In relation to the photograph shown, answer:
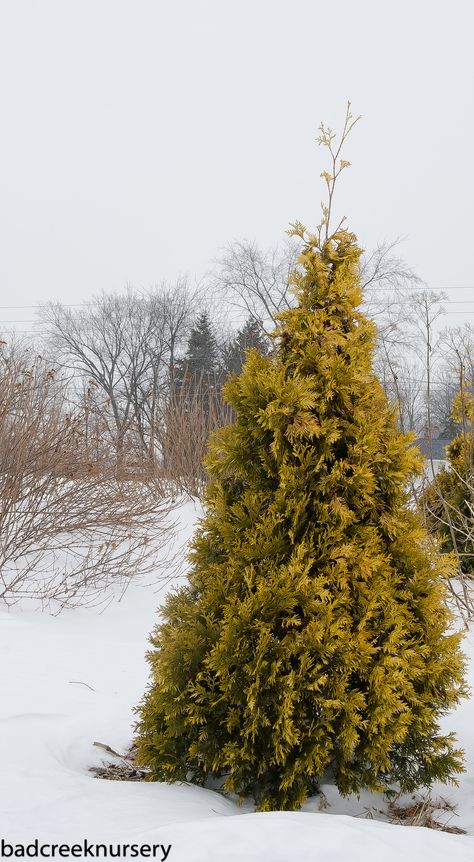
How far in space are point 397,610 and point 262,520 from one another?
1.92 ft

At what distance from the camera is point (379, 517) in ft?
8.38

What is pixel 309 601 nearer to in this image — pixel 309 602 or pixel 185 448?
pixel 309 602

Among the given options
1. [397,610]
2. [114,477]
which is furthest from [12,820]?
[114,477]

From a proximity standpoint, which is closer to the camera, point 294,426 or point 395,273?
point 294,426

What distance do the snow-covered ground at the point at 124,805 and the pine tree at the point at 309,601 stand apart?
0.67ft

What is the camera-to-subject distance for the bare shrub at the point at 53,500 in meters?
6.81

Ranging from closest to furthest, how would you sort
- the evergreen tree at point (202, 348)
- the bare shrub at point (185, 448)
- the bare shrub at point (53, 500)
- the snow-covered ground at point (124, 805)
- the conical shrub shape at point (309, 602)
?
the snow-covered ground at point (124, 805)
the conical shrub shape at point (309, 602)
the bare shrub at point (53, 500)
the bare shrub at point (185, 448)
the evergreen tree at point (202, 348)

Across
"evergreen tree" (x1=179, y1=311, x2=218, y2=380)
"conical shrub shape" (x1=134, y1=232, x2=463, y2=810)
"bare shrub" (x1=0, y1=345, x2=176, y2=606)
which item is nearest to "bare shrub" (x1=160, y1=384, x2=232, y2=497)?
"bare shrub" (x1=0, y1=345, x2=176, y2=606)

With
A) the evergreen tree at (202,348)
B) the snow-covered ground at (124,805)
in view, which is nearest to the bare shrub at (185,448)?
the snow-covered ground at (124,805)

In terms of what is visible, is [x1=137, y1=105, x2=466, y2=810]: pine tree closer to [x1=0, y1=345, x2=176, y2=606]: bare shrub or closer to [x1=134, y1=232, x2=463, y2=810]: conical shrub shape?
[x1=134, y1=232, x2=463, y2=810]: conical shrub shape

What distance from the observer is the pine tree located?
2.37 metres

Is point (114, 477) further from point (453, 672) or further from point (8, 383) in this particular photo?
point (453, 672)

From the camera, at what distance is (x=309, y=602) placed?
7.79 feet

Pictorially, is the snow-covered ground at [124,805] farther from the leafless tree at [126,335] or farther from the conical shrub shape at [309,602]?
the leafless tree at [126,335]
